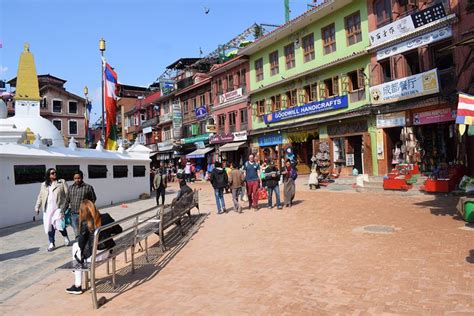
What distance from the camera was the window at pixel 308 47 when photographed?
24828 millimetres

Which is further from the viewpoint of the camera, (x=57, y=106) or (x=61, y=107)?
(x=61, y=107)

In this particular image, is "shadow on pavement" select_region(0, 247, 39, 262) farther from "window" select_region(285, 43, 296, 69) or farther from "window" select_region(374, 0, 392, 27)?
"window" select_region(285, 43, 296, 69)

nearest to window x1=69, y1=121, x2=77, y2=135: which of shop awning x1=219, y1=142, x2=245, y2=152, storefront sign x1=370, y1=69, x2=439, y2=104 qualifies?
shop awning x1=219, y1=142, x2=245, y2=152

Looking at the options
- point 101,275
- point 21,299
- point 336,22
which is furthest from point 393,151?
point 21,299

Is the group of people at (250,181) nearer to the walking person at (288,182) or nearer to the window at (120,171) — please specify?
the walking person at (288,182)

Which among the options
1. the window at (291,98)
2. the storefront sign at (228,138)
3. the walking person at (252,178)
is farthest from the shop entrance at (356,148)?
the walking person at (252,178)

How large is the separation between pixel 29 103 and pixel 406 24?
18862 mm

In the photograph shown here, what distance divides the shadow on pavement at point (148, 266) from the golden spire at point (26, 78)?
1348 cm

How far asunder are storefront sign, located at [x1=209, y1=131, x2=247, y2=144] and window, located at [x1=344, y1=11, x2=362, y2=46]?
483 inches

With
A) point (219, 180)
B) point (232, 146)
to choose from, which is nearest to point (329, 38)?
point (232, 146)

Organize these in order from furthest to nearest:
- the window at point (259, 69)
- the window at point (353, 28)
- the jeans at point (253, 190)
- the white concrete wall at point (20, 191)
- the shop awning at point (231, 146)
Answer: the shop awning at point (231, 146), the window at point (259, 69), the window at point (353, 28), the jeans at point (253, 190), the white concrete wall at point (20, 191)

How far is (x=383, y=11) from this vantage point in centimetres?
1983

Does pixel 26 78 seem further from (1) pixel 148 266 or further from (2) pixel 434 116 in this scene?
(2) pixel 434 116

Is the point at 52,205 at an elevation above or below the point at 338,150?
below
